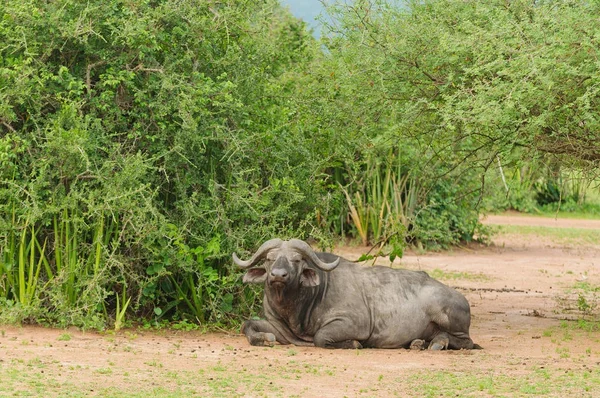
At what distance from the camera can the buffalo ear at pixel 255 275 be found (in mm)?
11164

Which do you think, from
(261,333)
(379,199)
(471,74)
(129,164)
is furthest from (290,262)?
(379,199)

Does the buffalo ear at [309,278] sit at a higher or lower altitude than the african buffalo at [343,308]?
higher

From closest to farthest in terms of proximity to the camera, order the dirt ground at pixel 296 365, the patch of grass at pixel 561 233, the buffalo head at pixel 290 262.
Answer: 1. the dirt ground at pixel 296 365
2. the buffalo head at pixel 290 262
3. the patch of grass at pixel 561 233

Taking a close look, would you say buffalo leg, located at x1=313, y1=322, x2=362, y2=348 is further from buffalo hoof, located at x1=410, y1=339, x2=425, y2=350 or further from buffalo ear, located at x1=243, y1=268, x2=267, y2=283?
buffalo ear, located at x1=243, y1=268, x2=267, y2=283

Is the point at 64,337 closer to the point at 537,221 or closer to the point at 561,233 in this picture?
the point at 561,233

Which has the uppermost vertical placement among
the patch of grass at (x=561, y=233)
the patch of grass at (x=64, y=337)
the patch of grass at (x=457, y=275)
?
the patch of grass at (x=561, y=233)

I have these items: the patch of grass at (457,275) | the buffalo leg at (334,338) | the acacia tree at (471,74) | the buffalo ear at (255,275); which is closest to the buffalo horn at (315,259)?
the buffalo ear at (255,275)

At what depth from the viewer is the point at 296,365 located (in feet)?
32.5

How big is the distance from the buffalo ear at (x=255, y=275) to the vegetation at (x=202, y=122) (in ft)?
2.63

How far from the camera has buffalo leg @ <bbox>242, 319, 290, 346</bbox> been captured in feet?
36.2

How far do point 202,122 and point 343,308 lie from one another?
2605 mm

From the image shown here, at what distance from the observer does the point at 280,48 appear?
15.2m

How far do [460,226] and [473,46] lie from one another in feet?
42.0

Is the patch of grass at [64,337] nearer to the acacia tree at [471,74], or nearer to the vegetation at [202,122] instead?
the vegetation at [202,122]
